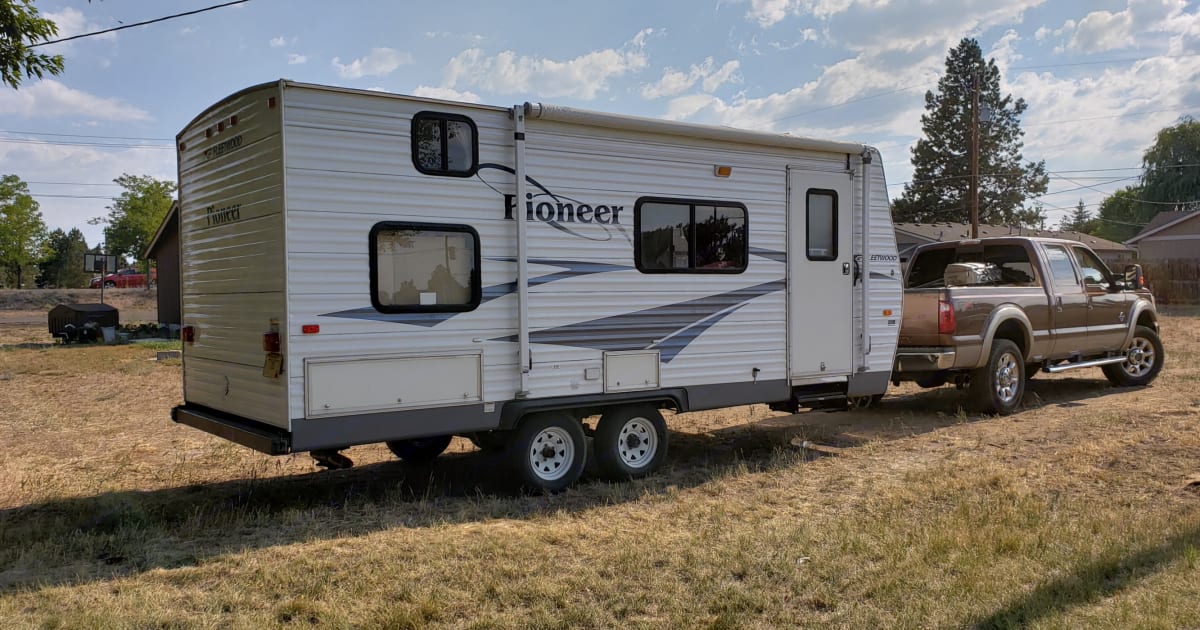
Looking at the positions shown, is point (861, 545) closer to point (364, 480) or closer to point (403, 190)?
point (403, 190)

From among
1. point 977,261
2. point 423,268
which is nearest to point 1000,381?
point 977,261

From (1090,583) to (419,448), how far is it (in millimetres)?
5304

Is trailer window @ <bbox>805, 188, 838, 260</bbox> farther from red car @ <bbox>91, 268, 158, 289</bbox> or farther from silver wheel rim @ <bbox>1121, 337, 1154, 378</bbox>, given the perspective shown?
red car @ <bbox>91, 268, 158, 289</bbox>

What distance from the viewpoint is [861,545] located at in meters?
4.98

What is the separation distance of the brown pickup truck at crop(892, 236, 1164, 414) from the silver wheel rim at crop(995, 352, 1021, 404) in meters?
0.01

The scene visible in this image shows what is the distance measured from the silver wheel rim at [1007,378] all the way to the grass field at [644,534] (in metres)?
0.61

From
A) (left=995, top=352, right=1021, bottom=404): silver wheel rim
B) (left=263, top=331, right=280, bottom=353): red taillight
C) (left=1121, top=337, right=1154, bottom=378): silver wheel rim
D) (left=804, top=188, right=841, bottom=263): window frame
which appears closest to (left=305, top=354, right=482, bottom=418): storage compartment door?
(left=263, top=331, right=280, bottom=353): red taillight

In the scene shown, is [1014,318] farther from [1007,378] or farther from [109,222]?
[109,222]

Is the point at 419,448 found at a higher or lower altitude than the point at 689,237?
lower

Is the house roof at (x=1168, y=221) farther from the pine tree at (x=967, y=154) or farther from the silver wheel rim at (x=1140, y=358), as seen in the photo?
the silver wheel rim at (x=1140, y=358)

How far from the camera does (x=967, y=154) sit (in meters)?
44.1

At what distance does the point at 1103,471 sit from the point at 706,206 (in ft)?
12.1

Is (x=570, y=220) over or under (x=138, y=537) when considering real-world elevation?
over

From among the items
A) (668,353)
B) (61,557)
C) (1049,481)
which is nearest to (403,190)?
(668,353)
